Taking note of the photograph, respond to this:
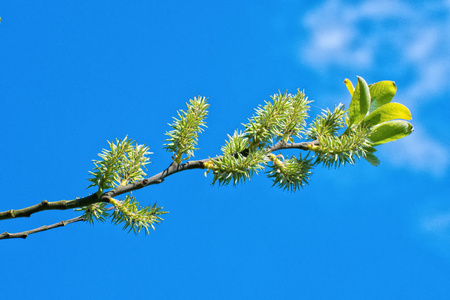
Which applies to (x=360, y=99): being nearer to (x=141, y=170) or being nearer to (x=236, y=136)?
(x=236, y=136)

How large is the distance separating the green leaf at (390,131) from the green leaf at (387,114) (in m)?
0.05

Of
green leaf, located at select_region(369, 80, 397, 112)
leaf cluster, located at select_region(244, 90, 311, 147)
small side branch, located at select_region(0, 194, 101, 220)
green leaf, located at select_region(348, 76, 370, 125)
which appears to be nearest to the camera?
small side branch, located at select_region(0, 194, 101, 220)

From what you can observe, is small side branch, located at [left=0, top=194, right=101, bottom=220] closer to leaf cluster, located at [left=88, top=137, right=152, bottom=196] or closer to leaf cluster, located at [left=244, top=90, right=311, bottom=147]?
leaf cluster, located at [left=88, top=137, right=152, bottom=196]

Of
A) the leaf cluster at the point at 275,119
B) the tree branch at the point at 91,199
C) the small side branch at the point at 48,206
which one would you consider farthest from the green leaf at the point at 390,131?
the small side branch at the point at 48,206

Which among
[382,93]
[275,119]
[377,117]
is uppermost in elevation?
[382,93]

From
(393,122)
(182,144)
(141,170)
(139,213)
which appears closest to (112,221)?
(139,213)

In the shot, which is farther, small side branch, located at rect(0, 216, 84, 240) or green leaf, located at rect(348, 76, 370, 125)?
green leaf, located at rect(348, 76, 370, 125)

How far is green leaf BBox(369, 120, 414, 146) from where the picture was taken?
1.87 meters

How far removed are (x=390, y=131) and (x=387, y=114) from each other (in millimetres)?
81

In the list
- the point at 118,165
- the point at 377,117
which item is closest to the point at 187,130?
the point at 118,165

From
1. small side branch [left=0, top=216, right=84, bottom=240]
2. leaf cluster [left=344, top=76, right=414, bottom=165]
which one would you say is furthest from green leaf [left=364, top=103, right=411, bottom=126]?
small side branch [left=0, top=216, right=84, bottom=240]

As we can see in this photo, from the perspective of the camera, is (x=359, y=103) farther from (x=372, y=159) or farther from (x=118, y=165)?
(x=118, y=165)

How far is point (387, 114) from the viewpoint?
192 cm

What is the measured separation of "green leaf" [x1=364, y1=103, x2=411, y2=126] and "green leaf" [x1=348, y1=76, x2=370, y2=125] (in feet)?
0.19
